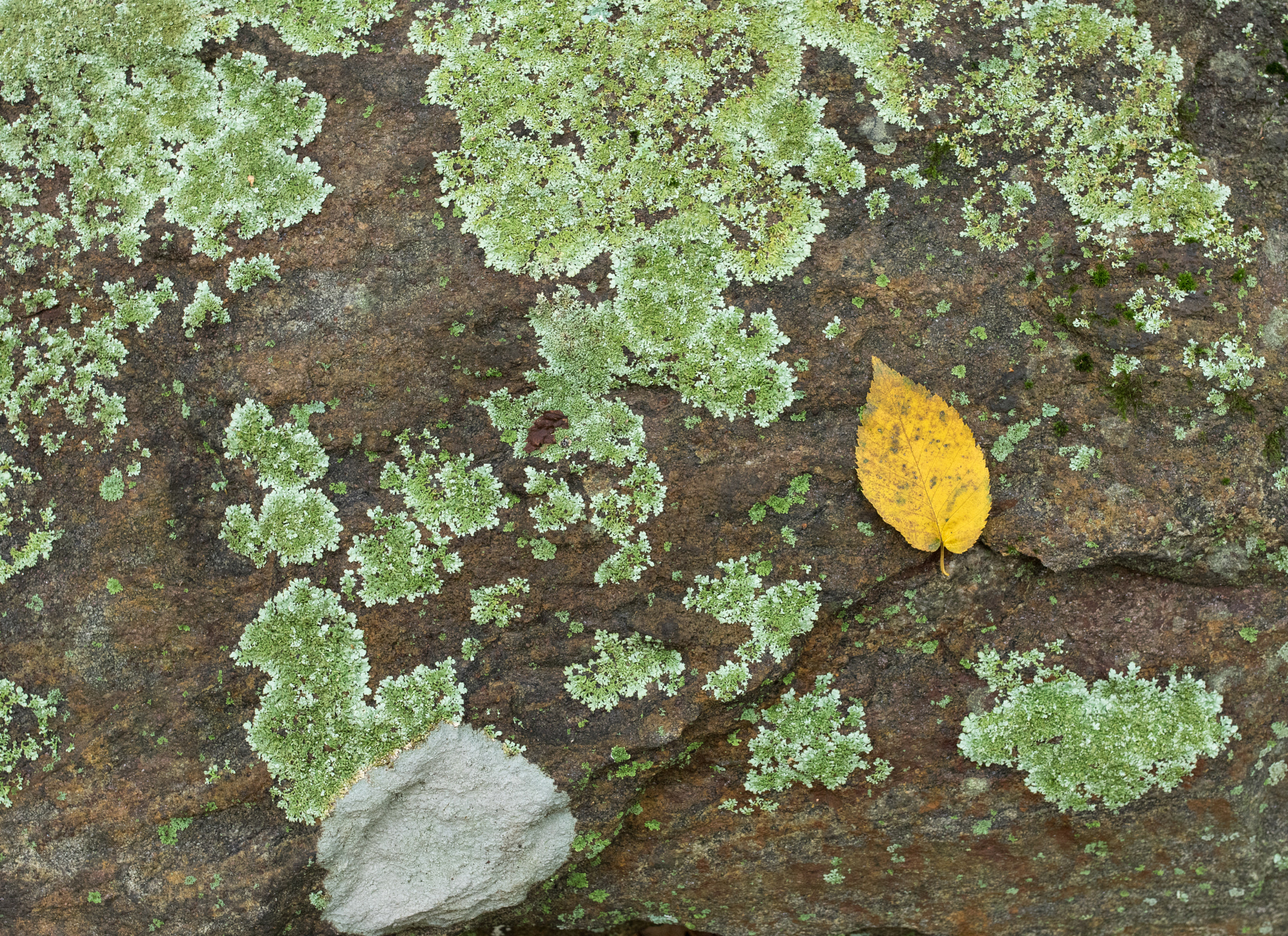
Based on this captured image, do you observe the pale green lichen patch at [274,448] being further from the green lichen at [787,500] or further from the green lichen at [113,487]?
the green lichen at [787,500]

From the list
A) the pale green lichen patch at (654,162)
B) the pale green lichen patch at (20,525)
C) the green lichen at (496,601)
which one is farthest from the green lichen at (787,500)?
the pale green lichen patch at (20,525)

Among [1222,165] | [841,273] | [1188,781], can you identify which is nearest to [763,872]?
[1188,781]

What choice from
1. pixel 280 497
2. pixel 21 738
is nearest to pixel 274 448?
pixel 280 497

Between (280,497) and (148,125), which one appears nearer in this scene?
(280,497)

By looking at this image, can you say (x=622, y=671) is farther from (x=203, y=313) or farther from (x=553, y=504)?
(x=203, y=313)

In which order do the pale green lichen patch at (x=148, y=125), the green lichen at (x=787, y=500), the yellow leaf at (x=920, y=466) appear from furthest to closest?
the pale green lichen patch at (x=148, y=125) < the green lichen at (x=787, y=500) < the yellow leaf at (x=920, y=466)

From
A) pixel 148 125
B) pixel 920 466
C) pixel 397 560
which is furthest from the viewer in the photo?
pixel 148 125

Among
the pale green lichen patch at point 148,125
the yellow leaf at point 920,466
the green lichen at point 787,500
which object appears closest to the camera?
the yellow leaf at point 920,466
